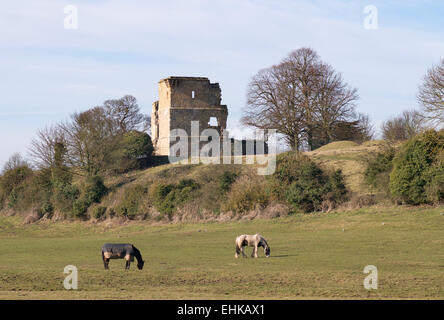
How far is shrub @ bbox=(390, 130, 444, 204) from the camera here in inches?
1506

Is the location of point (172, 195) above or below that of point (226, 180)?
below

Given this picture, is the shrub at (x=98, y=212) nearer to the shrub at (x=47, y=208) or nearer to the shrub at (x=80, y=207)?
the shrub at (x=80, y=207)

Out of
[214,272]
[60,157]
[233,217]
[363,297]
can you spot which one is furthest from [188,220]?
[363,297]

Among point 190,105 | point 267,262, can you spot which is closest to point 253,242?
point 267,262

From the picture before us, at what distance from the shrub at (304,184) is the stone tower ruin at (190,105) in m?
26.8

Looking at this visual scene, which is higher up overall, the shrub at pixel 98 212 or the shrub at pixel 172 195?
the shrub at pixel 172 195

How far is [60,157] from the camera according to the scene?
201ft

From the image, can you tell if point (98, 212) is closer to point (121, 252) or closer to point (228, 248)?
point (228, 248)

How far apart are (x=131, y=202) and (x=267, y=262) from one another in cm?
2920

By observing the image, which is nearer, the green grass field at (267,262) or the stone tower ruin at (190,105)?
the green grass field at (267,262)

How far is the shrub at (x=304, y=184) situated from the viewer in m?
43.4

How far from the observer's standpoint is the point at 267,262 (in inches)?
980

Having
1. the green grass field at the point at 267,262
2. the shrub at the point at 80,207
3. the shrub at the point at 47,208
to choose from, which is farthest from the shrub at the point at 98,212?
the green grass field at the point at 267,262

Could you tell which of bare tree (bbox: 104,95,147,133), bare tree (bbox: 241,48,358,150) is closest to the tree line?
bare tree (bbox: 241,48,358,150)
